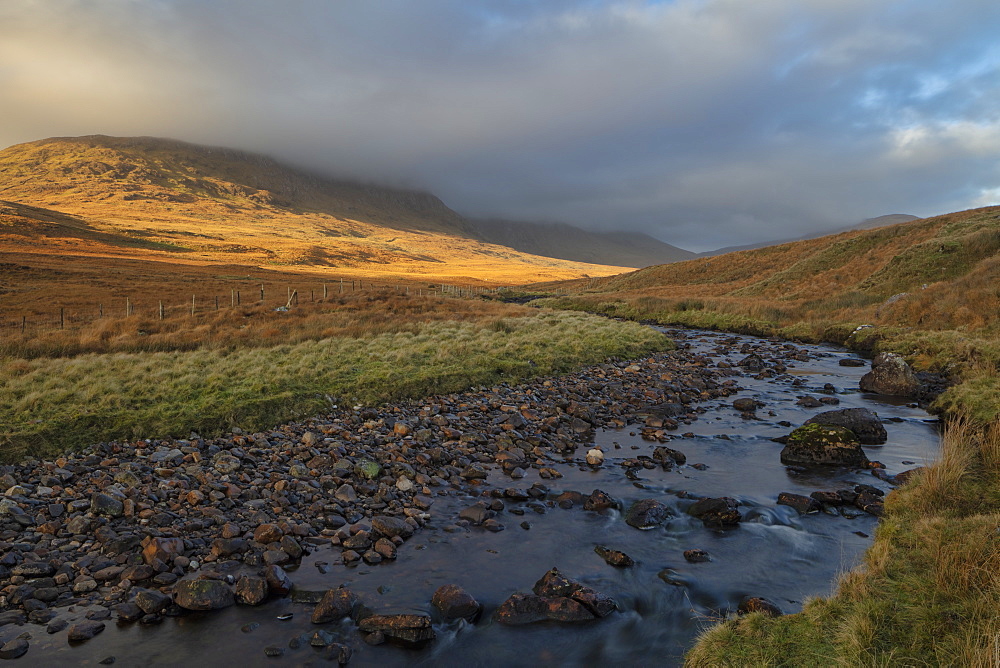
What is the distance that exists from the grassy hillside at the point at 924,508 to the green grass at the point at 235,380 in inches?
481

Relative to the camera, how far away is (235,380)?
1622cm

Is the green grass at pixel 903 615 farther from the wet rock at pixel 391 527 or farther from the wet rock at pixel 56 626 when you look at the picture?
the wet rock at pixel 56 626

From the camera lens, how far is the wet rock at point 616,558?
791 cm

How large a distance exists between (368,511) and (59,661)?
436cm

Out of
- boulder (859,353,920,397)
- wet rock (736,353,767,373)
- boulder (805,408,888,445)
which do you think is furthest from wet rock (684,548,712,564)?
wet rock (736,353,767,373)

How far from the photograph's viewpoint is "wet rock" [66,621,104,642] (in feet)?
19.8

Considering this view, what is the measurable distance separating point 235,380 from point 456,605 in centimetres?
1242

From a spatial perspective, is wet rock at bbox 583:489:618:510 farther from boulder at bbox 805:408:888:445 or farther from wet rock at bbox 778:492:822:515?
boulder at bbox 805:408:888:445

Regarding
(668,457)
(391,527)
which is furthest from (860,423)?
(391,527)

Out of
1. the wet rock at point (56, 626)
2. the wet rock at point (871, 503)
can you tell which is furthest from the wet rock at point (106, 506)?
the wet rock at point (871, 503)

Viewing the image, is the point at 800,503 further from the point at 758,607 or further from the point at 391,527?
the point at 391,527

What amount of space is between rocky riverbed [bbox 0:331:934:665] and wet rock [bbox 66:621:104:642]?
27 millimetres

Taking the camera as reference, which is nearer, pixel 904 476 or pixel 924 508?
pixel 924 508

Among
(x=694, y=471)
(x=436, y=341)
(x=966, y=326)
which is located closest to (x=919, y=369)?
(x=966, y=326)
